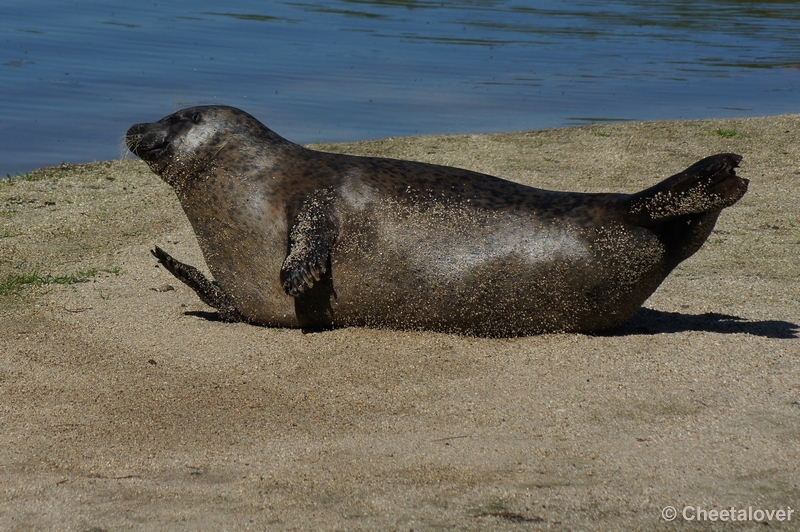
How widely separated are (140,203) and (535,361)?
4.95 m

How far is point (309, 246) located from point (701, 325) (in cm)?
216

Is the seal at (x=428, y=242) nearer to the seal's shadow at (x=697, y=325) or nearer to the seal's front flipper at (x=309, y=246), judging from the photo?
the seal's front flipper at (x=309, y=246)

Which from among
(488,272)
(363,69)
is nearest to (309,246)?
(488,272)

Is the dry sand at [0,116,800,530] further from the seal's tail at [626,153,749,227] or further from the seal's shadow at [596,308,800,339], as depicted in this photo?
the seal's tail at [626,153,749,227]

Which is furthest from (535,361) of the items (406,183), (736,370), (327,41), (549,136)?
(327,41)

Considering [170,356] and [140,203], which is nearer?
[170,356]

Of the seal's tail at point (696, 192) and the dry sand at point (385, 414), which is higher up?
the seal's tail at point (696, 192)

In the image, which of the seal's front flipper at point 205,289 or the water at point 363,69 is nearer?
the seal's front flipper at point 205,289

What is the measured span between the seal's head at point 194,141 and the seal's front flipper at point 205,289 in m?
0.44

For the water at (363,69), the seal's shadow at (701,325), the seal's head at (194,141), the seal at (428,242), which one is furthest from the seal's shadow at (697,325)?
the water at (363,69)

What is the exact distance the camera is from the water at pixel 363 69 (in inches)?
468

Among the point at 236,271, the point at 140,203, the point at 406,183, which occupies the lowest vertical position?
the point at 140,203

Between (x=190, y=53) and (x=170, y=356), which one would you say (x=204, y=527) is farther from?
(x=190, y=53)

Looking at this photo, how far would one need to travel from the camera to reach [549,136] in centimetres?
1090
